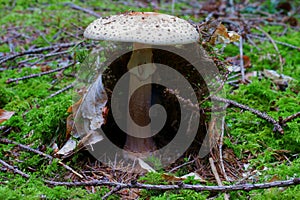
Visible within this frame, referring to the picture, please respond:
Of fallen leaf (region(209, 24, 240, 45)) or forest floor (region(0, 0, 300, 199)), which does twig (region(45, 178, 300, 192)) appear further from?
fallen leaf (region(209, 24, 240, 45))

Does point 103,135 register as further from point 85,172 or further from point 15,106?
point 15,106

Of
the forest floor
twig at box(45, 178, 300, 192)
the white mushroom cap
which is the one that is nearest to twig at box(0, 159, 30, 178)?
the forest floor

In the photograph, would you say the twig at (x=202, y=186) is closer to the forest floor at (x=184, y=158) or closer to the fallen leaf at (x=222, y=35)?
the forest floor at (x=184, y=158)

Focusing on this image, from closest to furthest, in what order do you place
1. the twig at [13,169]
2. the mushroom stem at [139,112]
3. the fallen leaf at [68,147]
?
the twig at [13,169] < the fallen leaf at [68,147] < the mushroom stem at [139,112]

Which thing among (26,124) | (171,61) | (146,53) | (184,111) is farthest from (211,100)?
(26,124)

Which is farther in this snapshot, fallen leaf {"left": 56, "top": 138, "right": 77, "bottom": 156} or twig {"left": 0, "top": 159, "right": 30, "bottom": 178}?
fallen leaf {"left": 56, "top": 138, "right": 77, "bottom": 156}

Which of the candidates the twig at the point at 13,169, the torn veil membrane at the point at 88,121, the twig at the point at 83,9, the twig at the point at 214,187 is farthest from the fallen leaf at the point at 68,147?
the twig at the point at 83,9

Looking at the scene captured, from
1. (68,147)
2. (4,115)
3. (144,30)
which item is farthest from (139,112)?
(4,115)
